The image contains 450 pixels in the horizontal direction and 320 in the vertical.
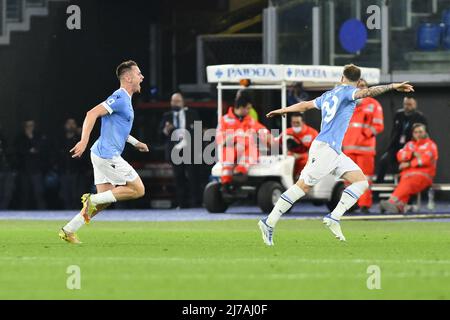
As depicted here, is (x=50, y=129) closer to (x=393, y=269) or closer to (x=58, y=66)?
(x=58, y=66)

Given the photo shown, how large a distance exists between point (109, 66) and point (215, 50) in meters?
2.32

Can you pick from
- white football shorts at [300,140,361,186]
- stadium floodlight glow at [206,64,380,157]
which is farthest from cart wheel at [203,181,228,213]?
white football shorts at [300,140,361,186]

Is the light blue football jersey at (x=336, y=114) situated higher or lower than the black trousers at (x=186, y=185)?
higher

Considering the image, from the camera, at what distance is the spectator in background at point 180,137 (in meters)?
29.6

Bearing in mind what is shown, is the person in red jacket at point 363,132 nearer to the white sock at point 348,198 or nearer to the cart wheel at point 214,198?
the cart wheel at point 214,198

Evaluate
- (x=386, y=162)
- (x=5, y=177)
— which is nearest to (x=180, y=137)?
(x=386, y=162)

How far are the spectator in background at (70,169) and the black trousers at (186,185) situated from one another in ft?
6.97

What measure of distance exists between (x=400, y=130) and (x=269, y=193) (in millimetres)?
3366

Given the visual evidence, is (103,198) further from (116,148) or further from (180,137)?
(180,137)

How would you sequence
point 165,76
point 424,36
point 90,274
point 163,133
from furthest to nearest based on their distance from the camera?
point 165,76 < point 424,36 < point 163,133 < point 90,274

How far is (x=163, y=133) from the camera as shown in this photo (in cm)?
2989

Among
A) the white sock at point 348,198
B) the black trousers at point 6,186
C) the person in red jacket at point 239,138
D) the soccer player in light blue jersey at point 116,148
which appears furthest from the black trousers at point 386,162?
the soccer player in light blue jersey at point 116,148

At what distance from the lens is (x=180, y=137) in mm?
29750
